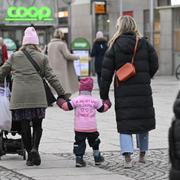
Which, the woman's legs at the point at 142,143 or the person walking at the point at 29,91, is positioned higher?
the person walking at the point at 29,91

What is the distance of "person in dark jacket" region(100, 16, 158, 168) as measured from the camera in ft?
26.7

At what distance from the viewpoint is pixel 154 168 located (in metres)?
8.12

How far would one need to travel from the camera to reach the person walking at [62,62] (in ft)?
50.6

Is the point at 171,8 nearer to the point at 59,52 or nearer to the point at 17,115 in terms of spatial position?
the point at 59,52

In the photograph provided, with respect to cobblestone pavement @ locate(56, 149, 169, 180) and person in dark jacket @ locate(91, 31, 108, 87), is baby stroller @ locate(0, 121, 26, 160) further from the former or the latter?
person in dark jacket @ locate(91, 31, 108, 87)

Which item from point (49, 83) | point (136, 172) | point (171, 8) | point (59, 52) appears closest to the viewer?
point (136, 172)

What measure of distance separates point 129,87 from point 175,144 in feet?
14.1

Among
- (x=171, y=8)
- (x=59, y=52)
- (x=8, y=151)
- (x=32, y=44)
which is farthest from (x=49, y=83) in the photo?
(x=171, y=8)

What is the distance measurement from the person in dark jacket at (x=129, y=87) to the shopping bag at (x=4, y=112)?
1258mm

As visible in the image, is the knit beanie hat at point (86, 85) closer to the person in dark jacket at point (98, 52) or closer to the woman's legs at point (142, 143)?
the woman's legs at point (142, 143)

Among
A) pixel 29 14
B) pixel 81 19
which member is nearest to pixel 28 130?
pixel 29 14

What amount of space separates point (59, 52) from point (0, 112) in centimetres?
702

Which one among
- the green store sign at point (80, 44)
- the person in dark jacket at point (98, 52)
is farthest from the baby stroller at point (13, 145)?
the green store sign at point (80, 44)

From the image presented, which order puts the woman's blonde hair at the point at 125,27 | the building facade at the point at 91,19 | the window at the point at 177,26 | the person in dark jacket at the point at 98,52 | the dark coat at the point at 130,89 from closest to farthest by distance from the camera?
the dark coat at the point at 130,89 < the woman's blonde hair at the point at 125,27 < the person in dark jacket at the point at 98,52 < the building facade at the point at 91,19 < the window at the point at 177,26
